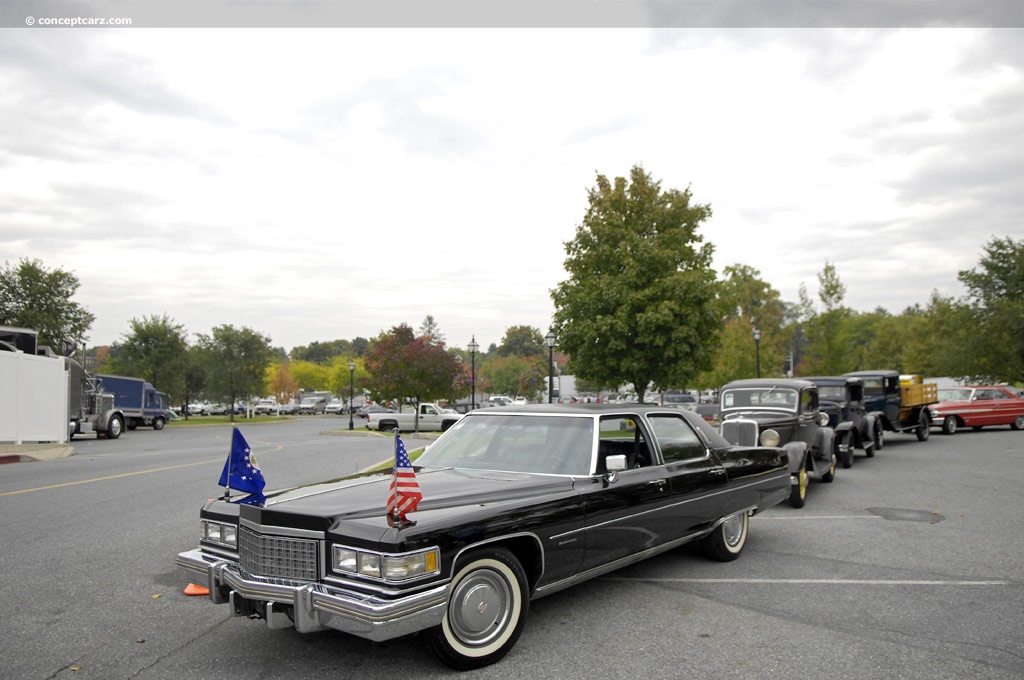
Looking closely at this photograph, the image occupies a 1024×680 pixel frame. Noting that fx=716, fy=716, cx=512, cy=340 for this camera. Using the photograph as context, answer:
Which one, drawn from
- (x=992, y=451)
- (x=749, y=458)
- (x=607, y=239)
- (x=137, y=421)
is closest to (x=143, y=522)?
(x=749, y=458)

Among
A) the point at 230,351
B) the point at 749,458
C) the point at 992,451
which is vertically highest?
the point at 230,351

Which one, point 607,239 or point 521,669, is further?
point 607,239

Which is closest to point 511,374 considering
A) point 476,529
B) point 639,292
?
point 639,292

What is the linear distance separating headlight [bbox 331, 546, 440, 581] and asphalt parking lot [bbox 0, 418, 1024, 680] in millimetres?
710

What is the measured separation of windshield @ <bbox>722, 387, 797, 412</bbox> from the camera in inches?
516

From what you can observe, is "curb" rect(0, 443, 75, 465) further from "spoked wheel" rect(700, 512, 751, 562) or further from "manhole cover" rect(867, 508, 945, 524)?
"manhole cover" rect(867, 508, 945, 524)

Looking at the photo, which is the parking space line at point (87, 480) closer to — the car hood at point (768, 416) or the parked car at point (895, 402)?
the car hood at point (768, 416)

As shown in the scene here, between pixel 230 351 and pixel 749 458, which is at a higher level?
pixel 230 351

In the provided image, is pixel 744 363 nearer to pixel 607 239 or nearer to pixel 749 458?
pixel 607 239

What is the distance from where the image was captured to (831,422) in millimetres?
15906

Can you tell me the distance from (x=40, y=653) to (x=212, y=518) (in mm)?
1243

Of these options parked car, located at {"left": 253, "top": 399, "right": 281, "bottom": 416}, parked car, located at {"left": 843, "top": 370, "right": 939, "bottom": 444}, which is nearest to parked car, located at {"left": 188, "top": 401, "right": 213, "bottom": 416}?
parked car, located at {"left": 253, "top": 399, "right": 281, "bottom": 416}

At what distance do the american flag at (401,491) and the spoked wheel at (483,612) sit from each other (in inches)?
19.7

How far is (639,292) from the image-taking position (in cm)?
2114
